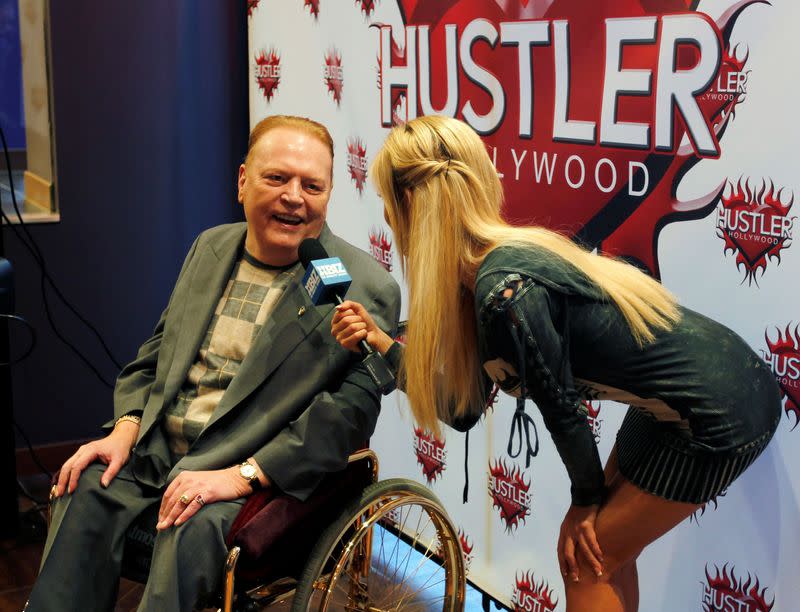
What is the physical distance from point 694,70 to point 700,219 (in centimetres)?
35

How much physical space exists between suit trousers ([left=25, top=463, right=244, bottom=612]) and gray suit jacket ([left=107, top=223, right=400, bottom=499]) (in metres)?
0.11

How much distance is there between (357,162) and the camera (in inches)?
152

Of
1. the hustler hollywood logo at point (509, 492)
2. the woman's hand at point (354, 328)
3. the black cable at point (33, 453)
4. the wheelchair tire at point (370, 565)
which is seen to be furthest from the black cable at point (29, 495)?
the woman's hand at point (354, 328)

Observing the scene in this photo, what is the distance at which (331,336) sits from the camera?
2633 mm

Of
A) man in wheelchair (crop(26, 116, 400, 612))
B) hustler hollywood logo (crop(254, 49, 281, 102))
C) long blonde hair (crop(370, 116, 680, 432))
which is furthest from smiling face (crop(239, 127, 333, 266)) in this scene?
hustler hollywood logo (crop(254, 49, 281, 102))

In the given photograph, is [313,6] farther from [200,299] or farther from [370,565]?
[370,565]

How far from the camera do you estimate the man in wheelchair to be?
244cm

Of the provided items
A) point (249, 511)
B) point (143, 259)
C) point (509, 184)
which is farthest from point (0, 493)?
point (509, 184)

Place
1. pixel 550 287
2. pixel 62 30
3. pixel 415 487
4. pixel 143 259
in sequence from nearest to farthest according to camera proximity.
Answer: pixel 550 287 < pixel 415 487 < pixel 62 30 < pixel 143 259

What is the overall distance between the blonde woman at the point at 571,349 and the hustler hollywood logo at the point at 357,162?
1609 millimetres

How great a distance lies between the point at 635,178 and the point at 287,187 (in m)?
0.89

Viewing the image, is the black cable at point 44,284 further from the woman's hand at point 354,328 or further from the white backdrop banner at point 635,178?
A: the woman's hand at point 354,328

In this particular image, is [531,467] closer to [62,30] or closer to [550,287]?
[550,287]

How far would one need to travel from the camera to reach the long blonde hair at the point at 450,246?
6.99 feet
